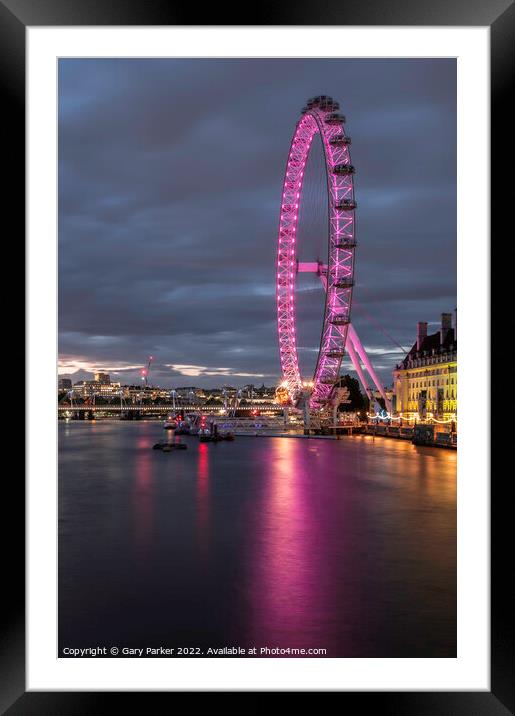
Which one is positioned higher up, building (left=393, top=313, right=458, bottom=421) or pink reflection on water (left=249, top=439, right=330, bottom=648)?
building (left=393, top=313, right=458, bottom=421)

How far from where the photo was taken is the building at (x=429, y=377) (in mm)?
34219

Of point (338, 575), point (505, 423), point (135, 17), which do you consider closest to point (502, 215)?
point (505, 423)

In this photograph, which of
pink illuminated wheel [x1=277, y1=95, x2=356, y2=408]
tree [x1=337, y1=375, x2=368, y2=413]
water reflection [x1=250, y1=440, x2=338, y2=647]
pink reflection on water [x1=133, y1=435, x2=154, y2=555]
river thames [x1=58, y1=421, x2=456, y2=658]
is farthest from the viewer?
tree [x1=337, y1=375, x2=368, y2=413]

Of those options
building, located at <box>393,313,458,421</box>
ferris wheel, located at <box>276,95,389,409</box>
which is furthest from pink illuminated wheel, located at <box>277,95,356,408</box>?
building, located at <box>393,313,458,421</box>

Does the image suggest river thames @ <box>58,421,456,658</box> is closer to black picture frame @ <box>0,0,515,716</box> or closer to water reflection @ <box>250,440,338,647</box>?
water reflection @ <box>250,440,338,647</box>

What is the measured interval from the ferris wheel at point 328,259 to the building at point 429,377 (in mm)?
4608

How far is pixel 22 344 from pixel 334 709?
2.05 metres

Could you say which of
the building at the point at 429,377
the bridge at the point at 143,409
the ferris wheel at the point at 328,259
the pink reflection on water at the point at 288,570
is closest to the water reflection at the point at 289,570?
the pink reflection on water at the point at 288,570

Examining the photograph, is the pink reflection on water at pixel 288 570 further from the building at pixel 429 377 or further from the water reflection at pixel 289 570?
the building at pixel 429 377

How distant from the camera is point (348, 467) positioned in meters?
20.2

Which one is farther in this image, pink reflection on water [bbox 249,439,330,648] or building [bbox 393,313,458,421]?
building [bbox 393,313,458,421]

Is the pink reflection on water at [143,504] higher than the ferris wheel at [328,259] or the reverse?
the reverse

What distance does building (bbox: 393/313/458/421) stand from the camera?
34.2 m

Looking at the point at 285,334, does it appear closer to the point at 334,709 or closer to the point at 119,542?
the point at 119,542
